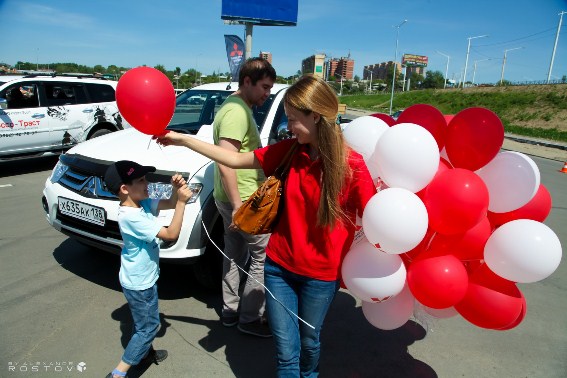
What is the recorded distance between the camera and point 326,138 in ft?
6.03

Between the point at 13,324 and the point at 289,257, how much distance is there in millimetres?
2459

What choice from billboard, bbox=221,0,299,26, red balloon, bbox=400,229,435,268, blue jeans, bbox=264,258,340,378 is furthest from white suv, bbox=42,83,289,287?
billboard, bbox=221,0,299,26

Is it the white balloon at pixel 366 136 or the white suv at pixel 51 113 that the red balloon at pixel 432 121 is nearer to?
the white balloon at pixel 366 136

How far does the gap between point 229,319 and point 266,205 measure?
1519mm

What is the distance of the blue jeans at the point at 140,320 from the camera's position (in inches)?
94.6

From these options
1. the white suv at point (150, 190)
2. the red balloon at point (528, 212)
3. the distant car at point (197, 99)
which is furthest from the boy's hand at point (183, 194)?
the distant car at point (197, 99)

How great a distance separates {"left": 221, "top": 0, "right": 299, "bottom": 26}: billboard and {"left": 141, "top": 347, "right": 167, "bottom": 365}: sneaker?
9741mm

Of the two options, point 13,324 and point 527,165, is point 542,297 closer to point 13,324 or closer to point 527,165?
point 527,165

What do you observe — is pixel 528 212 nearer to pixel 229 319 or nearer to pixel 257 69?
pixel 257 69

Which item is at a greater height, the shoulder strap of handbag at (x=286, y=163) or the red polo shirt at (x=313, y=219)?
the shoulder strap of handbag at (x=286, y=163)

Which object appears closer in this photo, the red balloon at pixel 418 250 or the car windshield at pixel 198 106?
the red balloon at pixel 418 250

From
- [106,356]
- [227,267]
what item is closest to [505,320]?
[227,267]

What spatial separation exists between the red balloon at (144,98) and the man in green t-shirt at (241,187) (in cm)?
50

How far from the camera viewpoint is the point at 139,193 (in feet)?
7.54
